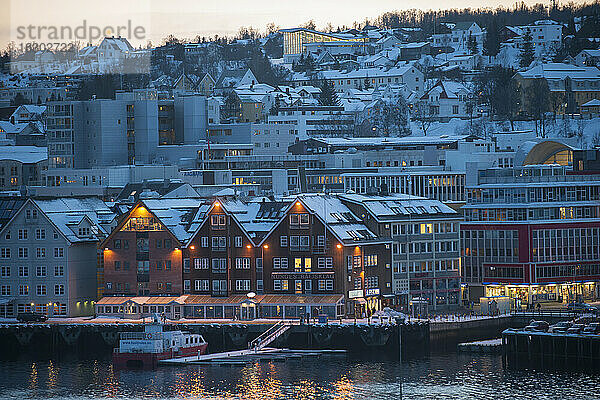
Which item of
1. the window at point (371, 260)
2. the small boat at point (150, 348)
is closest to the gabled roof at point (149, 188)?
the window at point (371, 260)

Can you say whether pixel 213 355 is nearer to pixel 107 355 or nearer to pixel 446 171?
pixel 107 355

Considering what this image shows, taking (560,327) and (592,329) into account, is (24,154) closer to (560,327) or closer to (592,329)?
(560,327)

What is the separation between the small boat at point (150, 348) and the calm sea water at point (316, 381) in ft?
3.96

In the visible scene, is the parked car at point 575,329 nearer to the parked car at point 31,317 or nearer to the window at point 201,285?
the window at point 201,285

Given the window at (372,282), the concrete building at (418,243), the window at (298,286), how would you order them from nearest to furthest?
1. the window at (298,286)
2. the window at (372,282)
3. the concrete building at (418,243)

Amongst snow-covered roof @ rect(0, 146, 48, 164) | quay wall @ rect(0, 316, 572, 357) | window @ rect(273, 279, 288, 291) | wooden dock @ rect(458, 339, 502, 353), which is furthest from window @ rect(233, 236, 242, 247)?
snow-covered roof @ rect(0, 146, 48, 164)

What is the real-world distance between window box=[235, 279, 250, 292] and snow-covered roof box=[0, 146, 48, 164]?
75.3 meters

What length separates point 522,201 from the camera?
115312mm

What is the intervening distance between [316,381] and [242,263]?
65.2 ft

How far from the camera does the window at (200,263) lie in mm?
109875

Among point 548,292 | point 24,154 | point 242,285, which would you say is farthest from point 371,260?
point 24,154

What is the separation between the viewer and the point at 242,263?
109m

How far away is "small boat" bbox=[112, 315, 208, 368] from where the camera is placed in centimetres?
9831

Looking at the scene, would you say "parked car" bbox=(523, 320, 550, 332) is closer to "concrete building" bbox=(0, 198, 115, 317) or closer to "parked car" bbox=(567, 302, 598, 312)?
"parked car" bbox=(567, 302, 598, 312)
